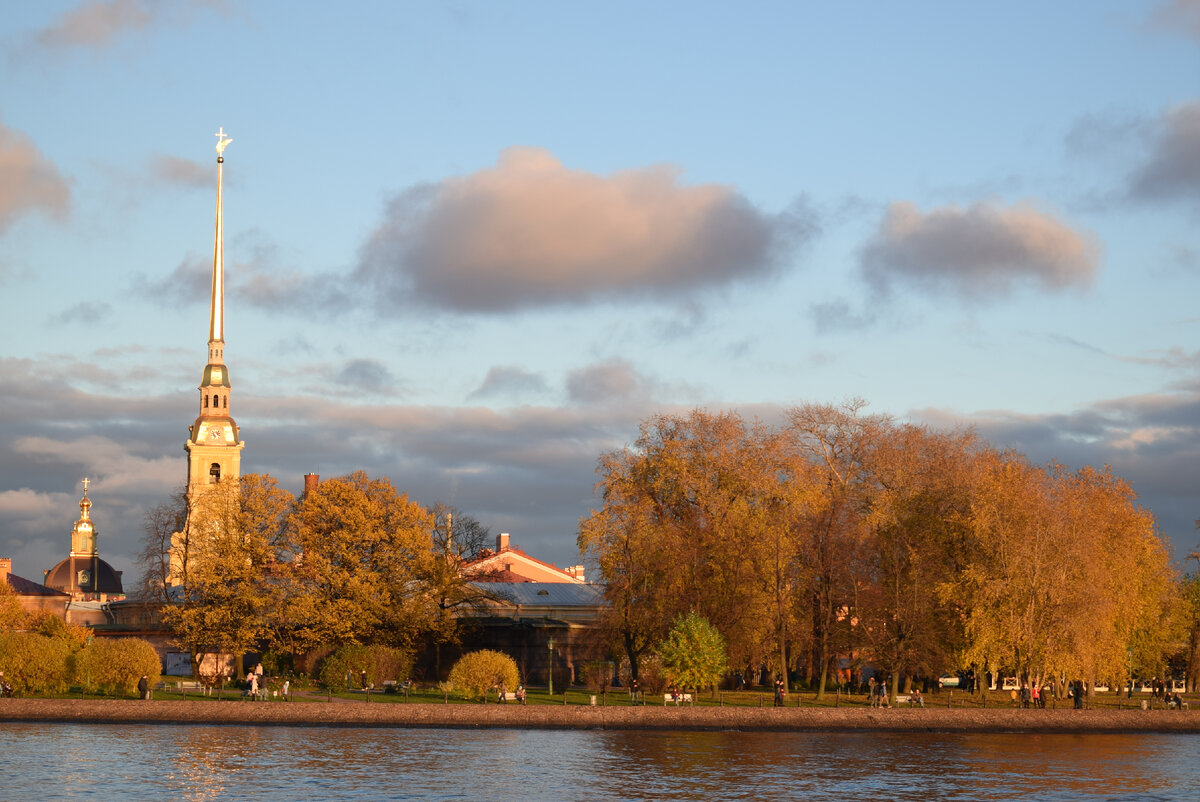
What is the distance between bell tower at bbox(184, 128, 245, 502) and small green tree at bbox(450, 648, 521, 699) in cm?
6085

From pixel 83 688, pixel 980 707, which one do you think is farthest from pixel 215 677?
pixel 980 707

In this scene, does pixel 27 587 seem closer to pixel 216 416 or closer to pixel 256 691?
pixel 216 416

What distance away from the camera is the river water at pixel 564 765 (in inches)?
1362

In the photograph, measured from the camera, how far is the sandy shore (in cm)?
5544

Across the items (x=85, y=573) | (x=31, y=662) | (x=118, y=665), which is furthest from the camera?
(x=85, y=573)

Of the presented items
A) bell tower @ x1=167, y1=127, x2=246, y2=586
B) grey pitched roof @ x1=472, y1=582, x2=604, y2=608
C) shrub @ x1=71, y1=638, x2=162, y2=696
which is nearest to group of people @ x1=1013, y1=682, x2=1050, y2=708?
grey pitched roof @ x1=472, y1=582, x2=604, y2=608

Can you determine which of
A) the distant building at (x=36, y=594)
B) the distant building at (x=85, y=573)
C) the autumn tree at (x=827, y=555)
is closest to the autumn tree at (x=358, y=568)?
the autumn tree at (x=827, y=555)

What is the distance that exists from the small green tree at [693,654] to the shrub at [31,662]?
85.6ft

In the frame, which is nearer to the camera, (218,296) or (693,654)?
(693,654)

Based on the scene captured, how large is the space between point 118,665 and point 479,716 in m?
16.0

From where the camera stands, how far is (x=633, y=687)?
205 ft

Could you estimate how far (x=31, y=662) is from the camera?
57781 mm

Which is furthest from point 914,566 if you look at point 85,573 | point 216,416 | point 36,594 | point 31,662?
point 85,573

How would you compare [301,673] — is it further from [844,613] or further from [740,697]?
[844,613]
